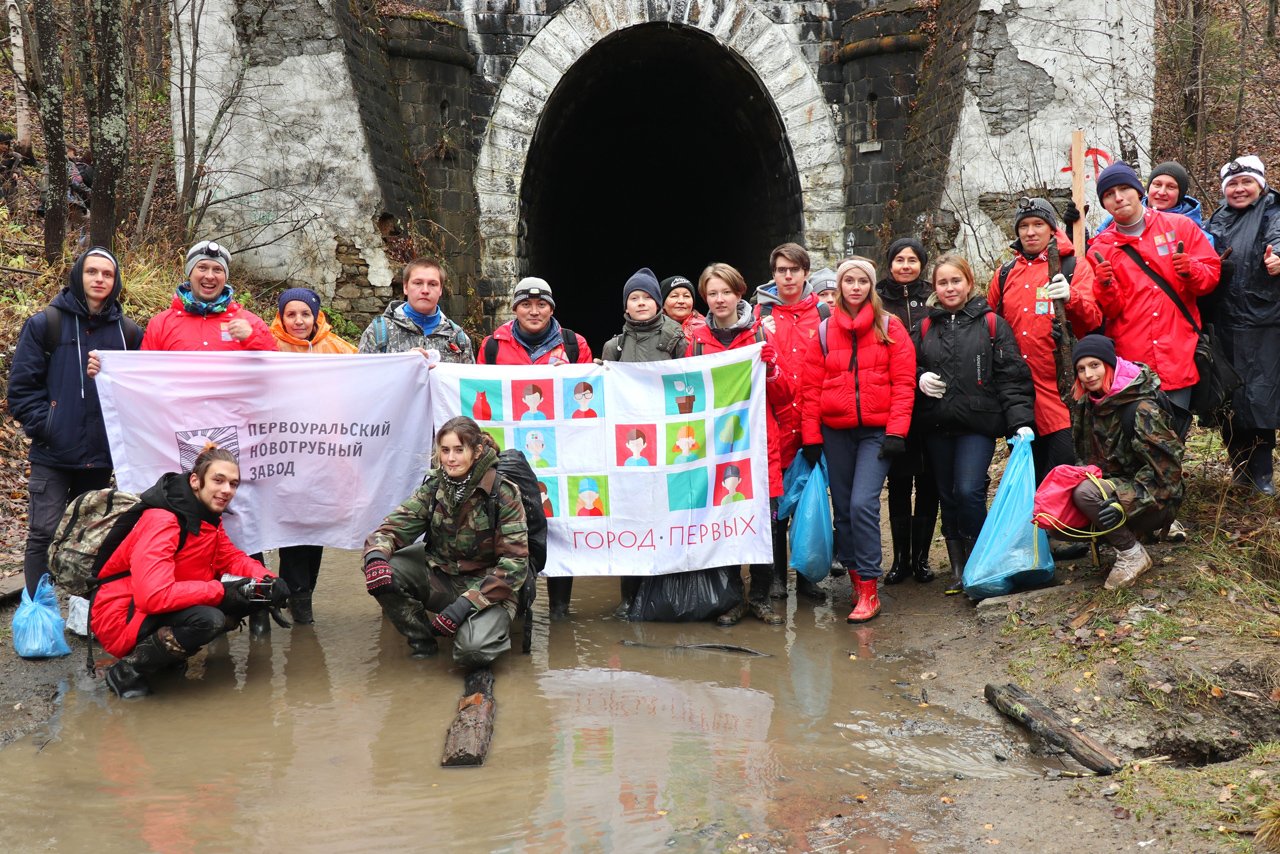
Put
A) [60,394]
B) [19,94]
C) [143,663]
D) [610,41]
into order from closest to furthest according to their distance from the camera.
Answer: [143,663] < [60,394] < [610,41] < [19,94]

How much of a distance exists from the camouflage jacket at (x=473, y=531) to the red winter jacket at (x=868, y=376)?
6.52 feet

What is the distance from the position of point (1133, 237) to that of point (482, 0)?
387 inches

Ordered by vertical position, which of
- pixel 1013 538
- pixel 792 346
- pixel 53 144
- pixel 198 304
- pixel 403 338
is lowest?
pixel 1013 538

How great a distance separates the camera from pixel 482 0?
13.5 meters

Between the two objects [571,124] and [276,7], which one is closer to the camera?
[276,7]

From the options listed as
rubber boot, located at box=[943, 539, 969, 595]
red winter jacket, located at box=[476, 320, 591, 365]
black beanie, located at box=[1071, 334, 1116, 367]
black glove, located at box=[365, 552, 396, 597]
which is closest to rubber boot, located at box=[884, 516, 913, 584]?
rubber boot, located at box=[943, 539, 969, 595]

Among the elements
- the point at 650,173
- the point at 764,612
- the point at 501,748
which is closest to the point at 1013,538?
the point at 764,612

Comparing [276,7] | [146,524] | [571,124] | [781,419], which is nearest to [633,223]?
[571,124]

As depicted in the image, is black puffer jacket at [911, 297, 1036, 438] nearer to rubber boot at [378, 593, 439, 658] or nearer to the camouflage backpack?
rubber boot at [378, 593, 439, 658]

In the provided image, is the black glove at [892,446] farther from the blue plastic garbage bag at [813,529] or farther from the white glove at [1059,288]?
the white glove at [1059,288]

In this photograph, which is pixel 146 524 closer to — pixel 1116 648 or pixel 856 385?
pixel 856 385

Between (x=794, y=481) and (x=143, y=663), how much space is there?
371 centimetres

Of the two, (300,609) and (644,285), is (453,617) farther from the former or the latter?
(644,285)

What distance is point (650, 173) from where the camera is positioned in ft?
73.3
